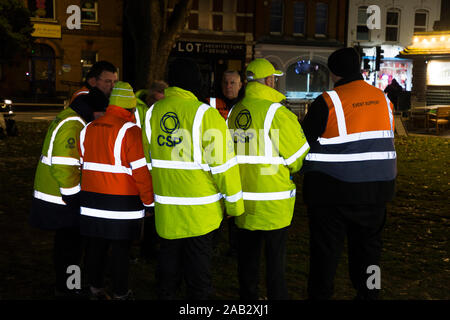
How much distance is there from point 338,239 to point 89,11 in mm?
32325

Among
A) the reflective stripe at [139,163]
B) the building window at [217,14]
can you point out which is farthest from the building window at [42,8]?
the reflective stripe at [139,163]

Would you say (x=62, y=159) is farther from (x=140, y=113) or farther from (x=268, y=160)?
(x=268, y=160)

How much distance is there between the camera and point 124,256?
4078mm

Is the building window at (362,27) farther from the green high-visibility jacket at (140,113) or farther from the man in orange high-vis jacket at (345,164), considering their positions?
the man in orange high-vis jacket at (345,164)

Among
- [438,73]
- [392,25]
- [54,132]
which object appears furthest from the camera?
[392,25]

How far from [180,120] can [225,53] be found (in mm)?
30378

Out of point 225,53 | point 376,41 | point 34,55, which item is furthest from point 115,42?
point 376,41

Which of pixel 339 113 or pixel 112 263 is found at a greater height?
pixel 339 113

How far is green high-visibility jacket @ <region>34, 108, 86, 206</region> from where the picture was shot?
4094 millimetres

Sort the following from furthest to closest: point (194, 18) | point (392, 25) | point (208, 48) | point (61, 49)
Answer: point (392, 25) → point (208, 48) → point (194, 18) → point (61, 49)

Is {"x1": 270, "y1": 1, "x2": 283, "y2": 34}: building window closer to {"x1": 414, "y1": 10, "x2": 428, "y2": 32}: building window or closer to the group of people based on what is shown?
{"x1": 414, "y1": 10, "x2": 428, "y2": 32}: building window

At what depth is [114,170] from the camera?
3818mm

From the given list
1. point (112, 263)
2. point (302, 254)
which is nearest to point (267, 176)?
point (112, 263)

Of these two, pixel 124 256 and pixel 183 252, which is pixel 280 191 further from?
pixel 124 256
